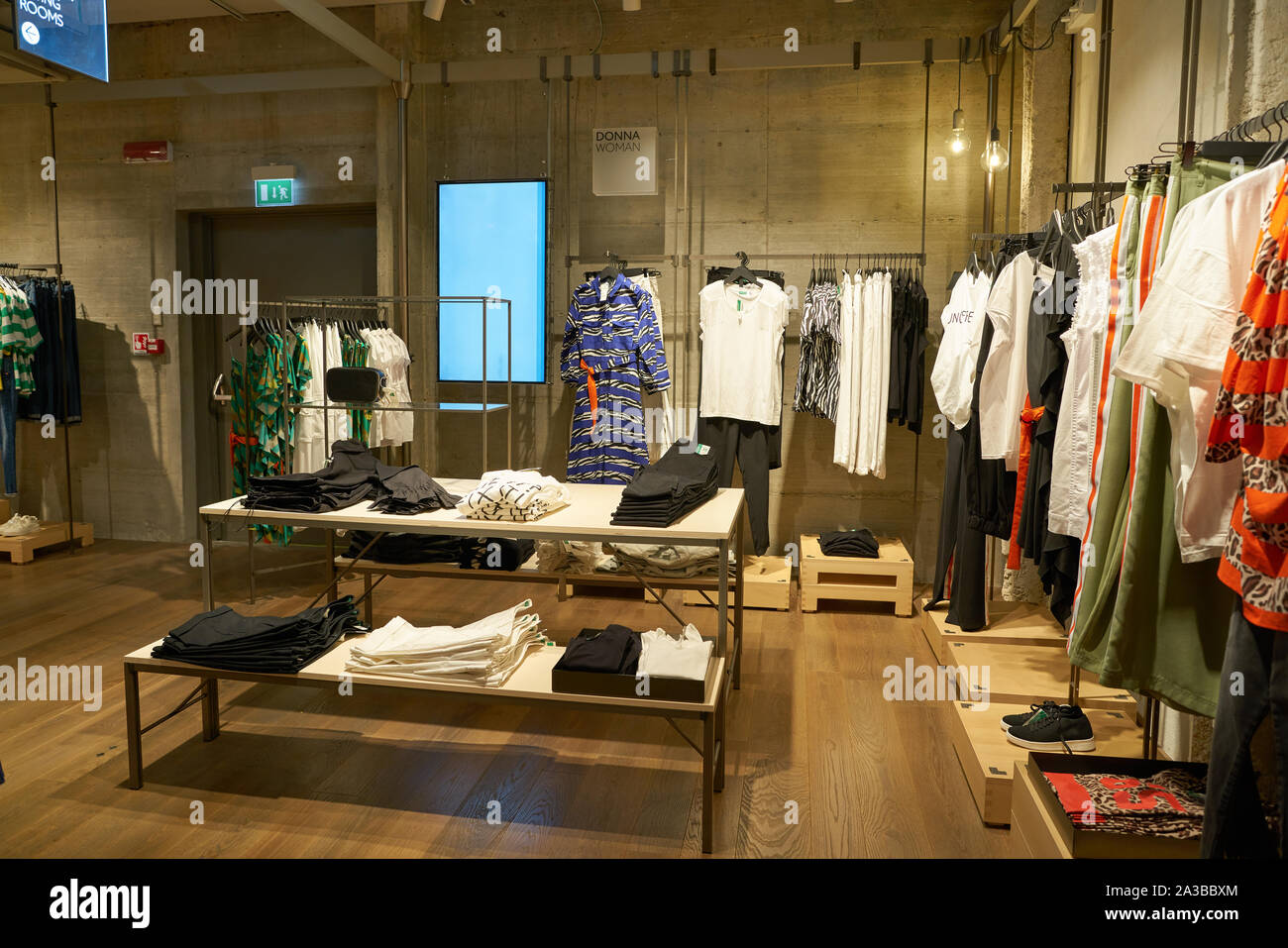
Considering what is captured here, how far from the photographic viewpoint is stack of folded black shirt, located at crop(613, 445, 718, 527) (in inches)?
110

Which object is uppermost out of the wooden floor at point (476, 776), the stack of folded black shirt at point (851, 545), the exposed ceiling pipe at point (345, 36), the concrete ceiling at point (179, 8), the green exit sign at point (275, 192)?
the concrete ceiling at point (179, 8)

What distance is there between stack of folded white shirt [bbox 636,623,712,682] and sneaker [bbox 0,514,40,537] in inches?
193

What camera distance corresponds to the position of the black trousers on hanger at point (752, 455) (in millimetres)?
5234

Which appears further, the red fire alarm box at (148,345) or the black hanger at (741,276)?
the red fire alarm box at (148,345)

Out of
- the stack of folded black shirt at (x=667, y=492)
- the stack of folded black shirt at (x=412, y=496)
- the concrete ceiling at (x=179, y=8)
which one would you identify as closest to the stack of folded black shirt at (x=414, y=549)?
the stack of folded black shirt at (x=412, y=496)

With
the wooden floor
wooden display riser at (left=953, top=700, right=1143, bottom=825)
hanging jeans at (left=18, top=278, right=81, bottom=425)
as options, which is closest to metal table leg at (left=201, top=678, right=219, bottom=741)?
the wooden floor

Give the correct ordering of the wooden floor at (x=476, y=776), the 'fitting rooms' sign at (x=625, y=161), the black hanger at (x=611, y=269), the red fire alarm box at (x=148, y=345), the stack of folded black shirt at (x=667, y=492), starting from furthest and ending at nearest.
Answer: the red fire alarm box at (x=148, y=345) < the 'fitting rooms' sign at (x=625, y=161) < the black hanger at (x=611, y=269) < the stack of folded black shirt at (x=667, y=492) < the wooden floor at (x=476, y=776)

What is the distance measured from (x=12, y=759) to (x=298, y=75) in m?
4.27

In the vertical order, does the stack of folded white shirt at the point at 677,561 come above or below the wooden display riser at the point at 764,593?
above

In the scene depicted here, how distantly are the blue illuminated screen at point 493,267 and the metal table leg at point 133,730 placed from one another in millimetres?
3218

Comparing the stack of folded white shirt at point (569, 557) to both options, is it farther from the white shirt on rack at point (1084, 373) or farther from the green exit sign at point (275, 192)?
the green exit sign at point (275, 192)

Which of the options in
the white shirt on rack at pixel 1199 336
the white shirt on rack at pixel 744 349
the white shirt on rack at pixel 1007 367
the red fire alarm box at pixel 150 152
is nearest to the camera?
the white shirt on rack at pixel 1199 336

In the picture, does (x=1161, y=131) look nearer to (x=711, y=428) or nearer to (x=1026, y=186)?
(x=1026, y=186)

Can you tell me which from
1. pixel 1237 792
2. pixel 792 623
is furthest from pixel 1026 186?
pixel 1237 792
